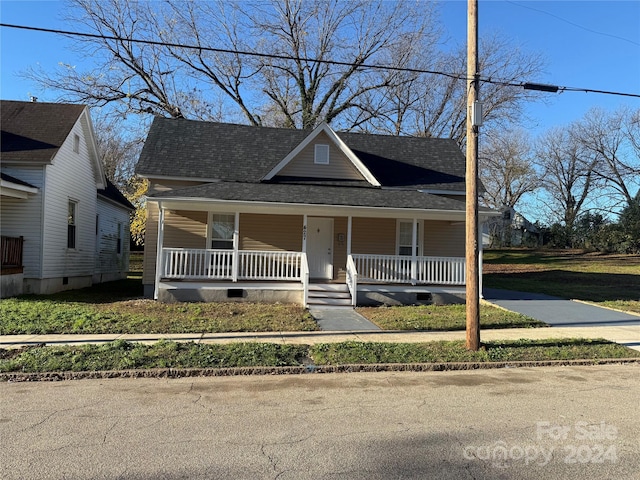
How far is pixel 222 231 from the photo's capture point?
52.0 feet

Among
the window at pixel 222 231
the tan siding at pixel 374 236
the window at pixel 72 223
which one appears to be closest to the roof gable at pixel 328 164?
the tan siding at pixel 374 236

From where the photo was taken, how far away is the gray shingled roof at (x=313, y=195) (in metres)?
14.0

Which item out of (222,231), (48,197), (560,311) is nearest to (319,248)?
(222,231)

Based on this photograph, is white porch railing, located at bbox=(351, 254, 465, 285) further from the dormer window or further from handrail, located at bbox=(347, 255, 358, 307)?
the dormer window

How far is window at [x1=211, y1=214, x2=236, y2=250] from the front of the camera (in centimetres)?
1579

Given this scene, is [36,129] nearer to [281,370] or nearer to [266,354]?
[266,354]

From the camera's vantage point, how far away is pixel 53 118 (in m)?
16.9

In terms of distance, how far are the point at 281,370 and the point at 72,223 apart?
14036 millimetres

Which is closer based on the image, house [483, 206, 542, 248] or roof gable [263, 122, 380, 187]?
roof gable [263, 122, 380, 187]

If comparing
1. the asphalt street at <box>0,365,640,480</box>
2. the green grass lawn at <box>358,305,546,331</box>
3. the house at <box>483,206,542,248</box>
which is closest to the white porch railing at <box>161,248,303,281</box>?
the green grass lawn at <box>358,305,546,331</box>

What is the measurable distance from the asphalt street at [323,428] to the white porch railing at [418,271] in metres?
7.72

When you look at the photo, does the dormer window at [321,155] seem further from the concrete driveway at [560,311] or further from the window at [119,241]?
the window at [119,241]

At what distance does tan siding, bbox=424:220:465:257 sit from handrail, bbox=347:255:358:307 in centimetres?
381

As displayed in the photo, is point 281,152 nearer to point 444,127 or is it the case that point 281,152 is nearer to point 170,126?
point 170,126
